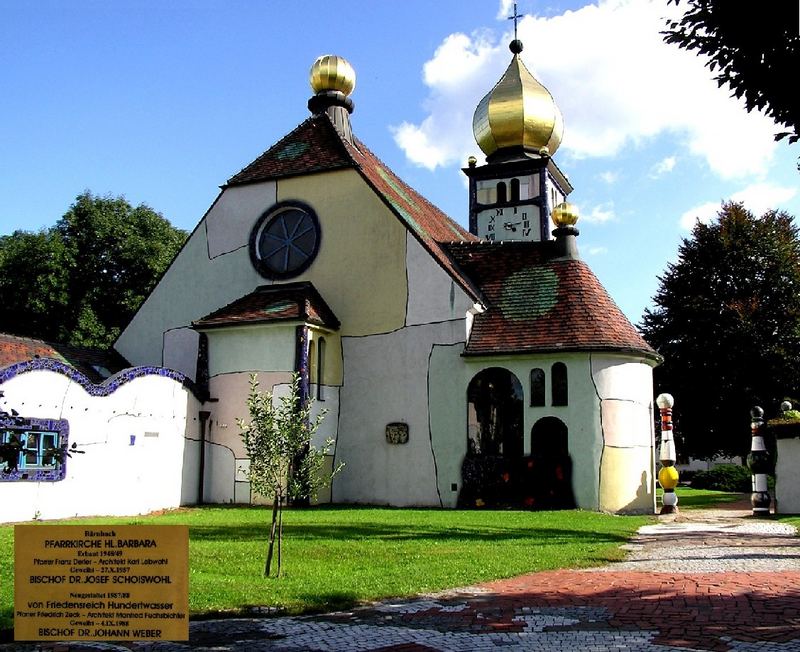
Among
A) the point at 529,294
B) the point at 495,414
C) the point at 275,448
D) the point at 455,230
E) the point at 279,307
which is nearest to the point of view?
the point at 275,448

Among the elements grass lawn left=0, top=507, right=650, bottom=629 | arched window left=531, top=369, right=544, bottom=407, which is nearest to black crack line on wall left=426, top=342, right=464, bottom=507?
arched window left=531, top=369, right=544, bottom=407

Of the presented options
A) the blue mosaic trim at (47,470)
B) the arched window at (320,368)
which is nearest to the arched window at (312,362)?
the arched window at (320,368)

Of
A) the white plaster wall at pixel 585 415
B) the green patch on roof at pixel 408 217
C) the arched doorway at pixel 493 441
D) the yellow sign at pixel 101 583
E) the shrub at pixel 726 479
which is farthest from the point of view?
the shrub at pixel 726 479

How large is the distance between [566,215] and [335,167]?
6.45 m

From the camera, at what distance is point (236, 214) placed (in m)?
25.3

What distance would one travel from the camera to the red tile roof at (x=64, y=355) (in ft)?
66.0

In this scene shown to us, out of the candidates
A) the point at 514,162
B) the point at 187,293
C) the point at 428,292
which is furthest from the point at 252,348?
the point at 514,162

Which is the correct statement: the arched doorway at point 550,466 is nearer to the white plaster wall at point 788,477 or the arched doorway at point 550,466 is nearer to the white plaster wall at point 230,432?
the white plaster wall at point 788,477

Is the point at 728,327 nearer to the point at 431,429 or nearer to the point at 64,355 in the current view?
the point at 431,429

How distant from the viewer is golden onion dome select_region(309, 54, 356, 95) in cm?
2817

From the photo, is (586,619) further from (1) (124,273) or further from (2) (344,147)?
(1) (124,273)

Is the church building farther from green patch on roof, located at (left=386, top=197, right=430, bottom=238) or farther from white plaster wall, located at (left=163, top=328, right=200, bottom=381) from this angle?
green patch on roof, located at (left=386, top=197, right=430, bottom=238)

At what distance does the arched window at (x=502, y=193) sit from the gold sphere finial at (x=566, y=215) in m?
15.8

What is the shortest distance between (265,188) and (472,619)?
19055 mm
